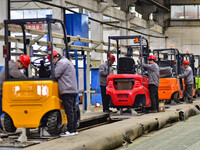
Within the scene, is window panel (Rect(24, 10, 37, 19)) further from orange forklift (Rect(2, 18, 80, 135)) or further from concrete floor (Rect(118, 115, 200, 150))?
orange forklift (Rect(2, 18, 80, 135))

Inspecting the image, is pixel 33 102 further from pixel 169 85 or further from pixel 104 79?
pixel 169 85

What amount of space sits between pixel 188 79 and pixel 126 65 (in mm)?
7470

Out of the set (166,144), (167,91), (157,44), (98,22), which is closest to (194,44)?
(157,44)

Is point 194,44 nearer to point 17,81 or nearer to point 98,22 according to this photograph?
point 98,22

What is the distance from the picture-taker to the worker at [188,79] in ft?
74.3

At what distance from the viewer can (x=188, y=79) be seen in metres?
22.9

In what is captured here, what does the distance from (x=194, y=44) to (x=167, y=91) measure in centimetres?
2348

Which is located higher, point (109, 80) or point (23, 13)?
point (23, 13)

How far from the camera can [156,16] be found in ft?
143

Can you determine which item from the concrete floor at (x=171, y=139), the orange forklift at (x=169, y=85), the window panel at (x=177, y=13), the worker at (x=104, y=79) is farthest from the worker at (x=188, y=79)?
the window panel at (x=177, y=13)

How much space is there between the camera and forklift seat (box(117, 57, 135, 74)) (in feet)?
52.9

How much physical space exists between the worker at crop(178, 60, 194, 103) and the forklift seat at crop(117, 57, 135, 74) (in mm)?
6801

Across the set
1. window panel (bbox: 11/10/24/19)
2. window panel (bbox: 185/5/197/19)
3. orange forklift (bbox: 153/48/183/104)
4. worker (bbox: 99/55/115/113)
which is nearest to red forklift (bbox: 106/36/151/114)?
worker (bbox: 99/55/115/113)

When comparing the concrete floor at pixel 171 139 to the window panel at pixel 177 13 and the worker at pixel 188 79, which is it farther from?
the window panel at pixel 177 13
